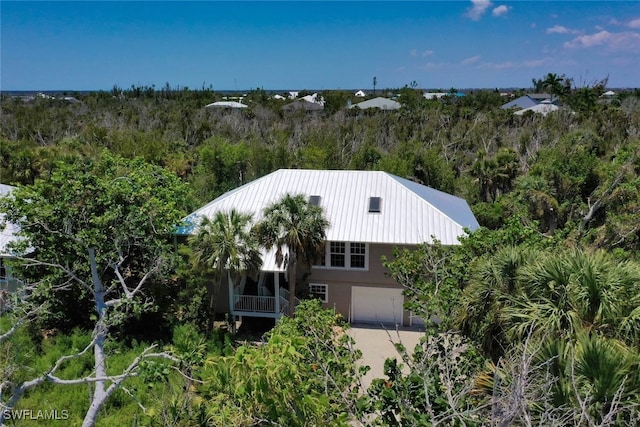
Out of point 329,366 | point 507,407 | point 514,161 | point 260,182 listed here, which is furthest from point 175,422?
point 514,161

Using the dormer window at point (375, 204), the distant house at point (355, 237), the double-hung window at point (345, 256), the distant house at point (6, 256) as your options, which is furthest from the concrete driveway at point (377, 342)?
the distant house at point (6, 256)

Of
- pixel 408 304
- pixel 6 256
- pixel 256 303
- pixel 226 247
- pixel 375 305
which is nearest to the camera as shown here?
pixel 408 304

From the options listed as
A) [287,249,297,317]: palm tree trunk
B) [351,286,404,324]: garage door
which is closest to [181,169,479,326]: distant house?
[351,286,404,324]: garage door

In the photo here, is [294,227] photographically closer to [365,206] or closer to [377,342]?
[365,206]

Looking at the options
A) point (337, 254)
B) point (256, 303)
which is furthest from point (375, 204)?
point (256, 303)

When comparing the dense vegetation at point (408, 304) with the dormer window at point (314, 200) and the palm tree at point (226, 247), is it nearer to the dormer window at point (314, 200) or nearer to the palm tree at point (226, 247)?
the palm tree at point (226, 247)

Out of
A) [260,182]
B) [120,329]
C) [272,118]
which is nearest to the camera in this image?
[120,329]

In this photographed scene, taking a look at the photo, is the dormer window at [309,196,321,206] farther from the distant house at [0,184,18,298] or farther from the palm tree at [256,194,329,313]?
the distant house at [0,184,18,298]

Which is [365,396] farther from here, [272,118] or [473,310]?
[272,118]
